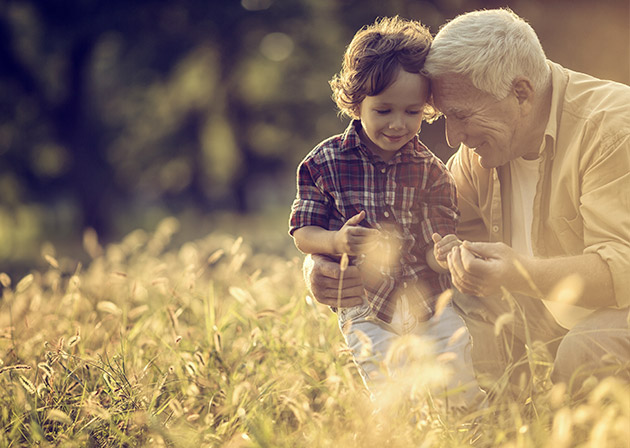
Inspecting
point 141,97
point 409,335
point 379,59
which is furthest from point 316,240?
point 141,97

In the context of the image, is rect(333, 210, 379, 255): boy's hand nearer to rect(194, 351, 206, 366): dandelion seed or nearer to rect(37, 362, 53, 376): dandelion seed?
rect(194, 351, 206, 366): dandelion seed

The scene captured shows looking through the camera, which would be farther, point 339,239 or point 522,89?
point 522,89

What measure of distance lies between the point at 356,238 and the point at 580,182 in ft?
3.67

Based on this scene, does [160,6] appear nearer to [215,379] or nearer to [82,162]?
[82,162]

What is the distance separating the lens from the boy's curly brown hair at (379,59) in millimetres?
3049

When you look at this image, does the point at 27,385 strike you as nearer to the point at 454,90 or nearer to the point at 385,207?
the point at 385,207

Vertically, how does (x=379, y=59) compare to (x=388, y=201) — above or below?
above

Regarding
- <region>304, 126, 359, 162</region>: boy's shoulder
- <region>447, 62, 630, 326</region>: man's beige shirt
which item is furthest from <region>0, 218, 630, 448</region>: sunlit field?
<region>304, 126, 359, 162</region>: boy's shoulder

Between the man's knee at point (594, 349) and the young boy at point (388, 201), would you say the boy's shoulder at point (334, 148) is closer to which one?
the young boy at point (388, 201)

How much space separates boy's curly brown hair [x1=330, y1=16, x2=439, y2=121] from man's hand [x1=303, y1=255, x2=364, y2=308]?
80cm

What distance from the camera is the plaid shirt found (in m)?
3.26

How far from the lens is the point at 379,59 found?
3.04m

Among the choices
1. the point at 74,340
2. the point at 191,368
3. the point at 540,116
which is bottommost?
the point at 191,368

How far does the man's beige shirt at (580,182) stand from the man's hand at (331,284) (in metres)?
0.94
